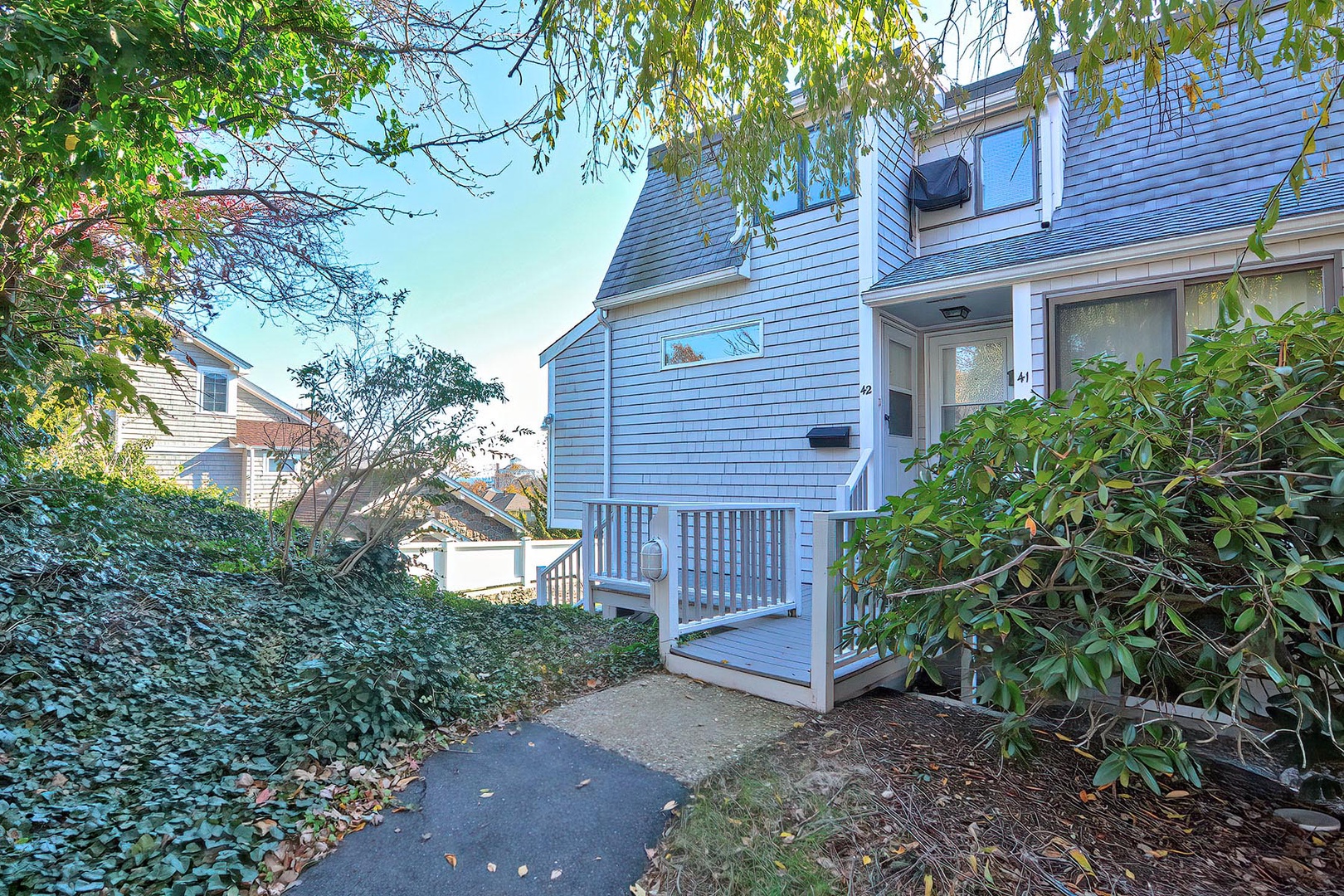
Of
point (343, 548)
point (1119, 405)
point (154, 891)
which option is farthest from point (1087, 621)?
point (343, 548)

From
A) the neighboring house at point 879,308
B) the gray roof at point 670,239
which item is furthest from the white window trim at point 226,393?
the gray roof at point 670,239

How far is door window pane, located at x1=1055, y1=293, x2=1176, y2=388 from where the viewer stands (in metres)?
4.50

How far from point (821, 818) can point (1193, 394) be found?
2.13 metres

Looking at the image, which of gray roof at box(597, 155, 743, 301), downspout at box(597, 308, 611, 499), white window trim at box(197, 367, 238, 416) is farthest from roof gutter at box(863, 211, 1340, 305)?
white window trim at box(197, 367, 238, 416)

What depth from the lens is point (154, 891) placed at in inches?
73.4

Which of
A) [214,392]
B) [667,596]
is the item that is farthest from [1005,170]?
[214,392]

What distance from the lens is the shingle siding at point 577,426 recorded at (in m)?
8.02

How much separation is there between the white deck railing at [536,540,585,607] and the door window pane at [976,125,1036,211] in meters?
5.68

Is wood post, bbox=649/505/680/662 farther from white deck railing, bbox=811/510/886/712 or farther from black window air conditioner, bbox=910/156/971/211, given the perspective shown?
black window air conditioner, bbox=910/156/971/211

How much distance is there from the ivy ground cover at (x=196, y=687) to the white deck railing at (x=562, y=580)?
1.59 metres

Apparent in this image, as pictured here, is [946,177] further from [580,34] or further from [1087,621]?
[1087,621]

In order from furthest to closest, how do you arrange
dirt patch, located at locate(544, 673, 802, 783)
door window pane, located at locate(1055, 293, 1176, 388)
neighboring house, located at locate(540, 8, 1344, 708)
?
1. door window pane, located at locate(1055, 293, 1176, 388)
2. neighboring house, located at locate(540, 8, 1344, 708)
3. dirt patch, located at locate(544, 673, 802, 783)

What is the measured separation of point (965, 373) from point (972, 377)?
8 centimetres

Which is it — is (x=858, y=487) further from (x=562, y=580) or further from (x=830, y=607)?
(x=562, y=580)
